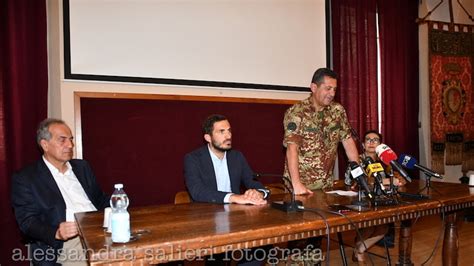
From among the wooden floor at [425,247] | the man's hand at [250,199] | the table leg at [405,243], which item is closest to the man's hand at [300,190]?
the man's hand at [250,199]

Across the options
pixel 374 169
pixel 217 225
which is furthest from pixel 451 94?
pixel 217 225

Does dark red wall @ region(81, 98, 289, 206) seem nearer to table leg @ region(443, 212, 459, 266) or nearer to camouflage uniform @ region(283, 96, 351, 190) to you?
camouflage uniform @ region(283, 96, 351, 190)

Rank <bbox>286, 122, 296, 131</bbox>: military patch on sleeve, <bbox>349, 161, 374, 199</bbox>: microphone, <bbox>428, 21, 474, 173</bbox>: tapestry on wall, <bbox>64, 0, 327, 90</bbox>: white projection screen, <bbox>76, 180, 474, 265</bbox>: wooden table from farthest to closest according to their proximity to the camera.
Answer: <bbox>428, 21, 474, 173</bbox>: tapestry on wall
<bbox>64, 0, 327, 90</bbox>: white projection screen
<bbox>286, 122, 296, 131</bbox>: military patch on sleeve
<bbox>349, 161, 374, 199</bbox>: microphone
<bbox>76, 180, 474, 265</bbox>: wooden table

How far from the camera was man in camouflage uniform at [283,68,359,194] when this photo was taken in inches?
104

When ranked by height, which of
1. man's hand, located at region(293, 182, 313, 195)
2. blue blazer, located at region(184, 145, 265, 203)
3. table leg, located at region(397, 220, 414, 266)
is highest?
blue blazer, located at region(184, 145, 265, 203)

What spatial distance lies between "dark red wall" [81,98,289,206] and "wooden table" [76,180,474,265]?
123cm

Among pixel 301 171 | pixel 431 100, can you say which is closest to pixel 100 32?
pixel 301 171

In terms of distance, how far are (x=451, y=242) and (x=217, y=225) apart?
5.78 feet

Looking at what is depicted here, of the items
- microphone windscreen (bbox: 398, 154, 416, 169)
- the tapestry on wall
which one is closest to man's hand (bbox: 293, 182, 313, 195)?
microphone windscreen (bbox: 398, 154, 416, 169)

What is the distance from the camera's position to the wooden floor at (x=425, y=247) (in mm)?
3307

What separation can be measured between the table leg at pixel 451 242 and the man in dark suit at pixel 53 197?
88.0 inches

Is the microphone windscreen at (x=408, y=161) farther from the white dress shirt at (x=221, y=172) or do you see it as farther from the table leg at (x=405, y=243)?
the white dress shirt at (x=221, y=172)

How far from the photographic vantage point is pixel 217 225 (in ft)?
5.24

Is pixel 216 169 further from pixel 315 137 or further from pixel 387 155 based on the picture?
pixel 387 155
